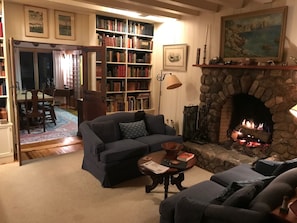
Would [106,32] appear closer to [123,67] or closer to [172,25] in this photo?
[123,67]

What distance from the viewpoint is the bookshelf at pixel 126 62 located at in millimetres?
5051

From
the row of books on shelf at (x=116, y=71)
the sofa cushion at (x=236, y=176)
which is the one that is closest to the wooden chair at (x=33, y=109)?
the row of books on shelf at (x=116, y=71)

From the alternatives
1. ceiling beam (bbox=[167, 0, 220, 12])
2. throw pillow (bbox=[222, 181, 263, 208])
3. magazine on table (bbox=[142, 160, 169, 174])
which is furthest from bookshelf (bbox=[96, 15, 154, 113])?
throw pillow (bbox=[222, 181, 263, 208])

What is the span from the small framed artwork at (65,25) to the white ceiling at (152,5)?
194mm

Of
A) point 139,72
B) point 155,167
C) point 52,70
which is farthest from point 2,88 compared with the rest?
point 52,70

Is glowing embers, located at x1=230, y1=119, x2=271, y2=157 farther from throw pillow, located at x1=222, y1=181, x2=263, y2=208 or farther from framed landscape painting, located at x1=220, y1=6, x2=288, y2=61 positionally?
throw pillow, located at x1=222, y1=181, x2=263, y2=208

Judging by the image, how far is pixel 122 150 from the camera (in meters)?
3.48

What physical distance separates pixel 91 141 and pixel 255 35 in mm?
2921

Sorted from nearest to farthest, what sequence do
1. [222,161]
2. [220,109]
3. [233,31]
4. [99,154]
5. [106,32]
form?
[99,154] → [222,161] → [233,31] → [220,109] → [106,32]

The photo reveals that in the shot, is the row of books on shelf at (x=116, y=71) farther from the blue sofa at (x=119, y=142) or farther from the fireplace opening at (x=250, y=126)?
the fireplace opening at (x=250, y=126)

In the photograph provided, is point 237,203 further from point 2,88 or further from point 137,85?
point 137,85

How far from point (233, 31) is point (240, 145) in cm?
192

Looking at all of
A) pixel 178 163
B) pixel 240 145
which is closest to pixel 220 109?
pixel 240 145

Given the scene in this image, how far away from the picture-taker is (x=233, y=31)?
407 centimetres
